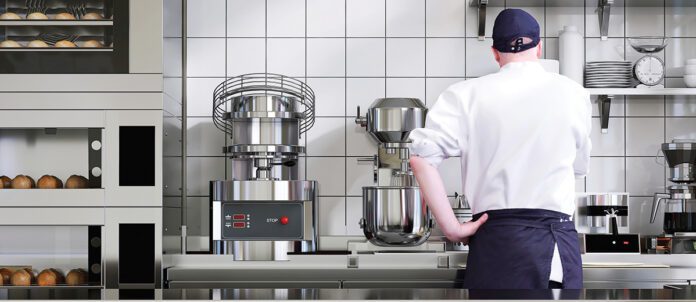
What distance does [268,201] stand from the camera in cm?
266

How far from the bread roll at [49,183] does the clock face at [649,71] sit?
1.98 meters

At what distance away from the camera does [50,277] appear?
2.60 metres

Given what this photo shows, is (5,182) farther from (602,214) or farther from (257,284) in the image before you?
(602,214)

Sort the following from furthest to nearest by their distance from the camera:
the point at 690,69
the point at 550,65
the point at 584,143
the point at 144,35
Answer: the point at 690,69 < the point at 550,65 < the point at 144,35 < the point at 584,143

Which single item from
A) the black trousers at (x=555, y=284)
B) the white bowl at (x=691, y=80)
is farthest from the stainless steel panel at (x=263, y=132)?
the white bowl at (x=691, y=80)

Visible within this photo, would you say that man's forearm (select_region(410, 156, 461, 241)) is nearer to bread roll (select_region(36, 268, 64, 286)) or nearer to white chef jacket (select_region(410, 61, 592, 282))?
white chef jacket (select_region(410, 61, 592, 282))

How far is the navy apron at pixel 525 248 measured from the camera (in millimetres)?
1870

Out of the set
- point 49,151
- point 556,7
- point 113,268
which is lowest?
point 113,268

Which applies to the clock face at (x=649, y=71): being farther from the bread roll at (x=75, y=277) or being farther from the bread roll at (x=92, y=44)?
the bread roll at (x=75, y=277)

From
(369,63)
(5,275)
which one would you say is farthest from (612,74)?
(5,275)

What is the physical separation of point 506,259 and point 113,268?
128 centimetres

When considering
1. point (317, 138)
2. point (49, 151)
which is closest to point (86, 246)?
point (49, 151)

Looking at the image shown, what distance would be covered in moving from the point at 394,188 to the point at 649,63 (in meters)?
1.12

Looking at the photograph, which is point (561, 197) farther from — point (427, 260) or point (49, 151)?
point (49, 151)
